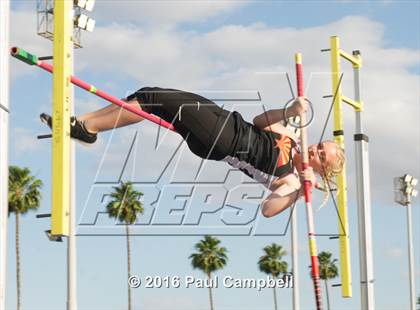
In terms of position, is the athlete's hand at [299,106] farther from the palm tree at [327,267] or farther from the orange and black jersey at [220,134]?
the palm tree at [327,267]

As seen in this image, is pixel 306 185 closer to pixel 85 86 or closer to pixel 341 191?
pixel 85 86

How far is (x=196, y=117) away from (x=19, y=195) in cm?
2588

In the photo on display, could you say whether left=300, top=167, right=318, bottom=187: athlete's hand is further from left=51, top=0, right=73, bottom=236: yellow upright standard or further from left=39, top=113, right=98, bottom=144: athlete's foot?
left=51, top=0, right=73, bottom=236: yellow upright standard

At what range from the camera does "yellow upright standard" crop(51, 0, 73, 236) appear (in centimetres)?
600

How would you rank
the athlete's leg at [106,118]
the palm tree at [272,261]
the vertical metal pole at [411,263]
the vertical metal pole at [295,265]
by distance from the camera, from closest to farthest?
1. the athlete's leg at [106,118]
2. the vertical metal pole at [295,265]
3. the vertical metal pole at [411,263]
4. the palm tree at [272,261]

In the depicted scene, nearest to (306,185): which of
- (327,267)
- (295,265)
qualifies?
(295,265)

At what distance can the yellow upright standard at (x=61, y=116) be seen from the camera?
19.7 feet

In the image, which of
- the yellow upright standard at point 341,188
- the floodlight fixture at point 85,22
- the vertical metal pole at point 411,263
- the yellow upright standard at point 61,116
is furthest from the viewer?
the vertical metal pole at point 411,263

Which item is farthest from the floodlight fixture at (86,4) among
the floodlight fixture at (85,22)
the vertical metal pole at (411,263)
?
the vertical metal pole at (411,263)

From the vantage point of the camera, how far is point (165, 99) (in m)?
6.87

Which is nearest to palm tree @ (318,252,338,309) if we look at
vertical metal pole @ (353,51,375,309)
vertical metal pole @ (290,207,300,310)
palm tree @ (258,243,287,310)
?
palm tree @ (258,243,287,310)

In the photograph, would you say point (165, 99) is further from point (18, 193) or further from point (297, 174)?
point (18, 193)

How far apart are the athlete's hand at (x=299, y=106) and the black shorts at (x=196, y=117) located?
450mm

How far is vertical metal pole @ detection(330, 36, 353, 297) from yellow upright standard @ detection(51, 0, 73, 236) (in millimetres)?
4214
